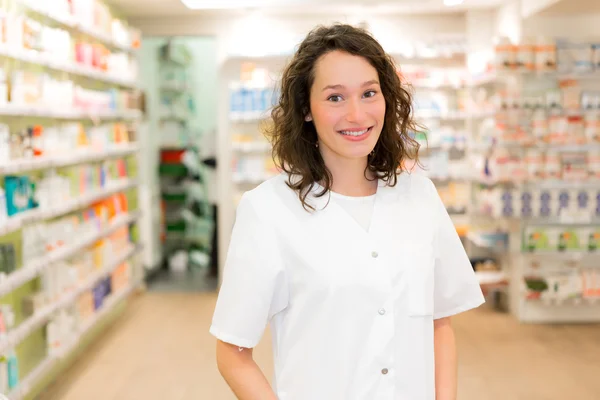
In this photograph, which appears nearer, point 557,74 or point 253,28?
point 557,74

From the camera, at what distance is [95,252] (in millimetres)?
5906

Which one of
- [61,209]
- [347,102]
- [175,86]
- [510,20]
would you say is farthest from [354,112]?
[175,86]

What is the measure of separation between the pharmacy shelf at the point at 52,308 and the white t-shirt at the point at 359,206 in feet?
9.25

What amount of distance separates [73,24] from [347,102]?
4255 mm

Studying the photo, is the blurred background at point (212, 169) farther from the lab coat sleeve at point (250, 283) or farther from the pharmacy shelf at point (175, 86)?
the lab coat sleeve at point (250, 283)

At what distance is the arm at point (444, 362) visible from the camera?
1.68 metres

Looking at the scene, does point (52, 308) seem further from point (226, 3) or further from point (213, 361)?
point (226, 3)

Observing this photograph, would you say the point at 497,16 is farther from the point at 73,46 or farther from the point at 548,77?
the point at 73,46

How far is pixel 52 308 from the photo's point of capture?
15.5ft

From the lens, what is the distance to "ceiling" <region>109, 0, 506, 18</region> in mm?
6996

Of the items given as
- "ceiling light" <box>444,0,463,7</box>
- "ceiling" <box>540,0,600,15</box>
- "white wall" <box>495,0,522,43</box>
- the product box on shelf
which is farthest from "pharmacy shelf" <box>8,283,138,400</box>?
"ceiling" <box>540,0,600,15</box>

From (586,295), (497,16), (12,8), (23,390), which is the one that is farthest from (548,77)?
(23,390)

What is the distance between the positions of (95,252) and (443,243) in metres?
4.69

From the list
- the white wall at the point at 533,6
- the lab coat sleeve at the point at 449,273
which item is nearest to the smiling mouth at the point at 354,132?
the lab coat sleeve at the point at 449,273
